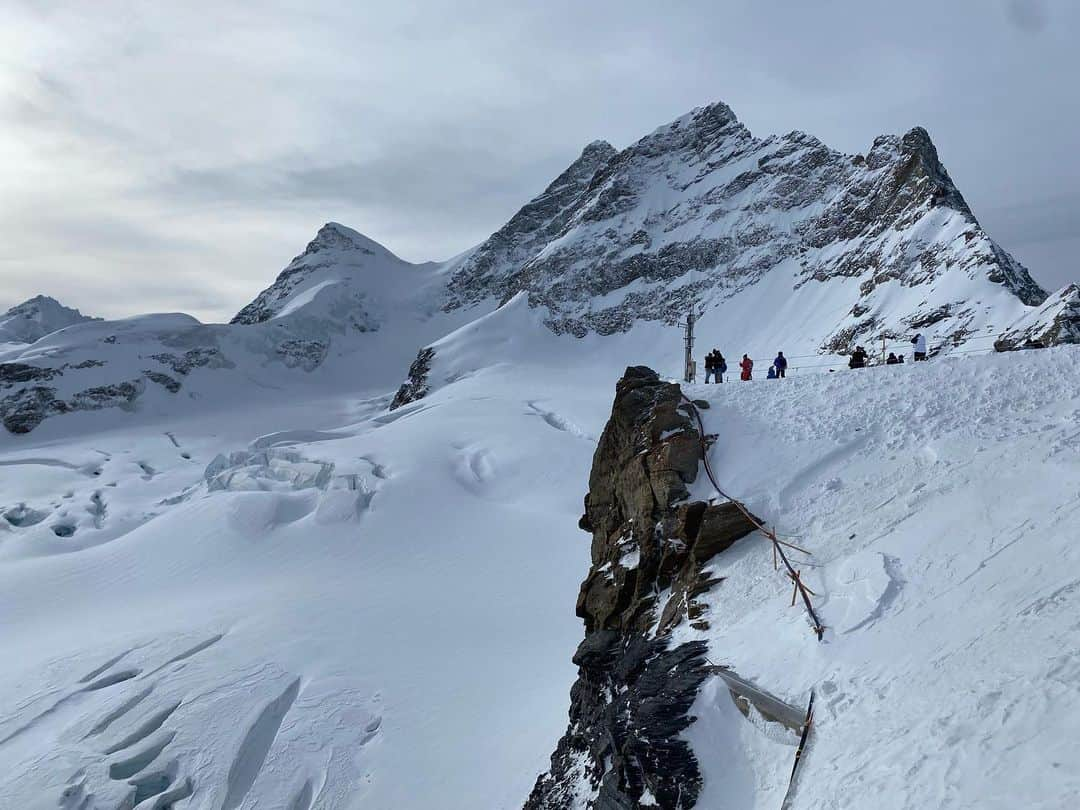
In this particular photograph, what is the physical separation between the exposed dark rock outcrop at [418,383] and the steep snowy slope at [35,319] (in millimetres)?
93871

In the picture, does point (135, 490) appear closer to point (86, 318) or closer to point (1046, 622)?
point (1046, 622)

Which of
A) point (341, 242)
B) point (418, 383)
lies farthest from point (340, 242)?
point (418, 383)

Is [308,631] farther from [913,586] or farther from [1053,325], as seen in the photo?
[1053,325]

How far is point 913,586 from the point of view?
8.96 m

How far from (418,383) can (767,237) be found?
44344mm

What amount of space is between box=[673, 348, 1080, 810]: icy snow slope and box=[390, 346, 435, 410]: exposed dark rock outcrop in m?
63.3

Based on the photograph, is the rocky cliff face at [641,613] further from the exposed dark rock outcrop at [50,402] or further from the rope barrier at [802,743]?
the exposed dark rock outcrop at [50,402]

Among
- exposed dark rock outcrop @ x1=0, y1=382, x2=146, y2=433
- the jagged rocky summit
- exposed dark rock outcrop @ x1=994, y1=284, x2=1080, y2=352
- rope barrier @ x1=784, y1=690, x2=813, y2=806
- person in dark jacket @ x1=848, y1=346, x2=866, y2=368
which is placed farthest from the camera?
exposed dark rock outcrop @ x1=0, y1=382, x2=146, y2=433

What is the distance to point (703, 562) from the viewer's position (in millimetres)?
11445

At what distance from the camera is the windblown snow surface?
740cm

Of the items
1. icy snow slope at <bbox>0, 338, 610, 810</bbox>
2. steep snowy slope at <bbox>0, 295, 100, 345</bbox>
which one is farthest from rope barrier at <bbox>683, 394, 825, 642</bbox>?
steep snowy slope at <bbox>0, 295, 100, 345</bbox>

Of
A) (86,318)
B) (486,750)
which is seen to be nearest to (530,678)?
(486,750)

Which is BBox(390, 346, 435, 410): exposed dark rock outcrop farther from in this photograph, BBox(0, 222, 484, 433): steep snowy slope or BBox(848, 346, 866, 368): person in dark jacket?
BBox(848, 346, 866, 368): person in dark jacket

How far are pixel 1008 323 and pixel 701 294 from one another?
45.6 m
